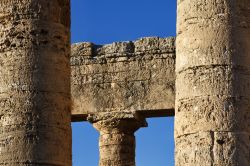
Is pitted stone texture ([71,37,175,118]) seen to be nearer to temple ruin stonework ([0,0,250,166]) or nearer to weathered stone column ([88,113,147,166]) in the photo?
weathered stone column ([88,113,147,166])

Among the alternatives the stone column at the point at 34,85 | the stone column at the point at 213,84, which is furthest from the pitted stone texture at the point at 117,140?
the stone column at the point at 213,84

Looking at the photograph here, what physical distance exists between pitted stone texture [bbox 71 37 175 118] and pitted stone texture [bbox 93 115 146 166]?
1.46 feet

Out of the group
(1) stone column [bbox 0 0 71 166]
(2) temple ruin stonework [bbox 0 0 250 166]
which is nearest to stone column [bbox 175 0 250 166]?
(2) temple ruin stonework [bbox 0 0 250 166]

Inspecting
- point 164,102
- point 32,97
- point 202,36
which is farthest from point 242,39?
point 164,102

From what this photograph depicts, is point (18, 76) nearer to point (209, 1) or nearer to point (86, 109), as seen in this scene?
point (209, 1)

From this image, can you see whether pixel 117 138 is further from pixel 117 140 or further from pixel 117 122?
pixel 117 122

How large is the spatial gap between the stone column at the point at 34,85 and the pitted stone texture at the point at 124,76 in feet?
30.1

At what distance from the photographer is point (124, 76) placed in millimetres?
30328

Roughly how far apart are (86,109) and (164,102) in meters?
2.77

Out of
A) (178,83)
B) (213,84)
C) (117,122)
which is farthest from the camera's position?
(117,122)

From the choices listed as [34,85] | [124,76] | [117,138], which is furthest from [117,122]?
[34,85]

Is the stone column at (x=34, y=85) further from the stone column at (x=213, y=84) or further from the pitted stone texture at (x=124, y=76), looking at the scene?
the pitted stone texture at (x=124, y=76)

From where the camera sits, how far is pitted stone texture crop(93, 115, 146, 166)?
3025 cm

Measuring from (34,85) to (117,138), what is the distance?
35.9 feet
